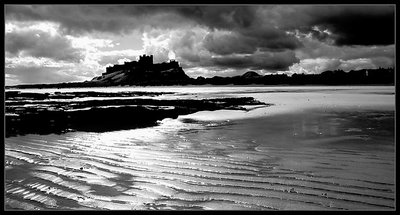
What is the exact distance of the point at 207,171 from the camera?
A: 7637 millimetres

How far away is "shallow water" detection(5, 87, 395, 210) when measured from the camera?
579 cm

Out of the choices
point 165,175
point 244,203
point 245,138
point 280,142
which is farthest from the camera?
point 245,138

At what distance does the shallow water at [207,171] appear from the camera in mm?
5785

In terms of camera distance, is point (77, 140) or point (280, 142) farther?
point (77, 140)

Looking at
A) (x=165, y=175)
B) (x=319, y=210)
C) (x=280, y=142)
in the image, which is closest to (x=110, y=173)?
(x=165, y=175)

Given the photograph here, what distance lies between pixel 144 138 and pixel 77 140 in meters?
2.69

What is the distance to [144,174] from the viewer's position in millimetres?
7488

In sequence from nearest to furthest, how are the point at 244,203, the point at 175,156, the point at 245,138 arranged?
the point at 244,203 < the point at 175,156 < the point at 245,138

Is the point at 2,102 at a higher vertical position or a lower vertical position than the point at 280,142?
higher
